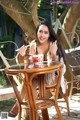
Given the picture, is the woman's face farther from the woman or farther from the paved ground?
the paved ground

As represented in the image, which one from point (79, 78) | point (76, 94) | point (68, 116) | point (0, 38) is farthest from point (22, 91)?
point (0, 38)

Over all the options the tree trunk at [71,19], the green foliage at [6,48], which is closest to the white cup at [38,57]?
the tree trunk at [71,19]

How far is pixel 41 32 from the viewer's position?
347 cm

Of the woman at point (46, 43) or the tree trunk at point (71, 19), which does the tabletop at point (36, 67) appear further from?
the tree trunk at point (71, 19)

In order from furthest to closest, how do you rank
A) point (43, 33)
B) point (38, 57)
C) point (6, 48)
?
point (6, 48) → point (43, 33) → point (38, 57)

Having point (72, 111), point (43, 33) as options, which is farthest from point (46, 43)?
point (72, 111)

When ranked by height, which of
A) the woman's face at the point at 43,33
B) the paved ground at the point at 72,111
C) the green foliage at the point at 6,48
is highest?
the woman's face at the point at 43,33

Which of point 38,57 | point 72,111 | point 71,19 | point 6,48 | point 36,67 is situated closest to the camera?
point 36,67

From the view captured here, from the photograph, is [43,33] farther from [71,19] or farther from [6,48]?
[6,48]

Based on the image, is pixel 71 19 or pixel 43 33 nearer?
pixel 43 33

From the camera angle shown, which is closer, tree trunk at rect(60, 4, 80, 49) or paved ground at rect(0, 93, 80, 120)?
paved ground at rect(0, 93, 80, 120)

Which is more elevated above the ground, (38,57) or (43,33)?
(43,33)

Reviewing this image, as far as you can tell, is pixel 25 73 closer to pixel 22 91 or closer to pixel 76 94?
pixel 22 91

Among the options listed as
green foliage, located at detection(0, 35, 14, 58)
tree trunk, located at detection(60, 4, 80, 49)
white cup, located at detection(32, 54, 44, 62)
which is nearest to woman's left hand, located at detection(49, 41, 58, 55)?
white cup, located at detection(32, 54, 44, 62)
